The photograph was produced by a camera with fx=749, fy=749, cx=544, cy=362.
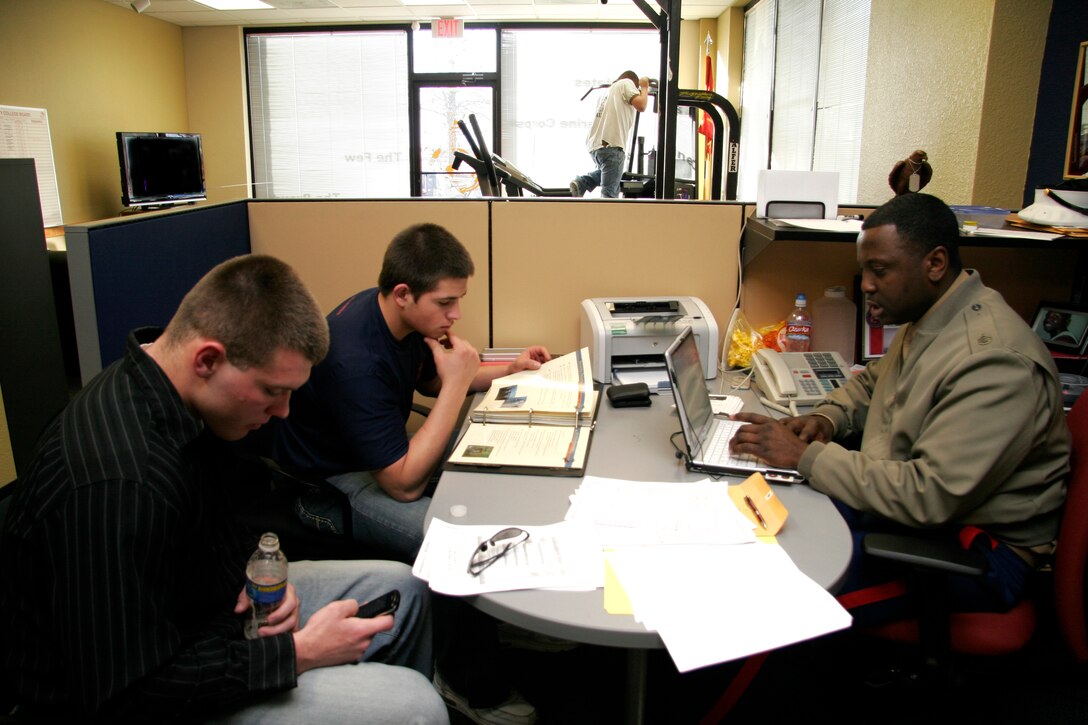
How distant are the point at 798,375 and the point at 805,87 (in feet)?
11.9

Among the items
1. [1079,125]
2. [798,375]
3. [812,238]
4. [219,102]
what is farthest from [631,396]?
[219,102]

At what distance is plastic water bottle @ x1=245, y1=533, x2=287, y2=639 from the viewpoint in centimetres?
112

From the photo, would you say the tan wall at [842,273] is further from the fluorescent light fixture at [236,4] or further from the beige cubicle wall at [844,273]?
the fluorescent light fixture at [236,4]

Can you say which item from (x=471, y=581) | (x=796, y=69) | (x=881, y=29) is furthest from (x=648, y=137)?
(x=471, y=581)

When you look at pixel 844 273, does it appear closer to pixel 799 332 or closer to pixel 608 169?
pixel 799 332

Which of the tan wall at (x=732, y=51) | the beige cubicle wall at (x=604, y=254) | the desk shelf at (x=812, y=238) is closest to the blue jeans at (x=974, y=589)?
the desk shelf at (x=812, y=238)

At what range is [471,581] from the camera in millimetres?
1117

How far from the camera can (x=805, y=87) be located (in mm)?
4973

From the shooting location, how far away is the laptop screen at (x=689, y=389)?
1.51 metres

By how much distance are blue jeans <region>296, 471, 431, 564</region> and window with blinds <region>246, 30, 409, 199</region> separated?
627cm

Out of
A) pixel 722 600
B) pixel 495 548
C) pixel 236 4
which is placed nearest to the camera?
pixel 722 600

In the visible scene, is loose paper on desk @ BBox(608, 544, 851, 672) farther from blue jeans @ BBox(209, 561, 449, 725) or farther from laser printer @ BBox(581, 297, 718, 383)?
laser printer @ BBox(581, 297, 718, 383)

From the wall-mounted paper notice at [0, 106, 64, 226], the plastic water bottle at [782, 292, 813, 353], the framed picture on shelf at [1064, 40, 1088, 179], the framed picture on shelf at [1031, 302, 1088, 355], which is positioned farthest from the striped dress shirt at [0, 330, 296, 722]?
the wall-mounted paper notice at [0, 106, 64, 226]

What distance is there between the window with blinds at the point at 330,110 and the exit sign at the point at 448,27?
0.46m
